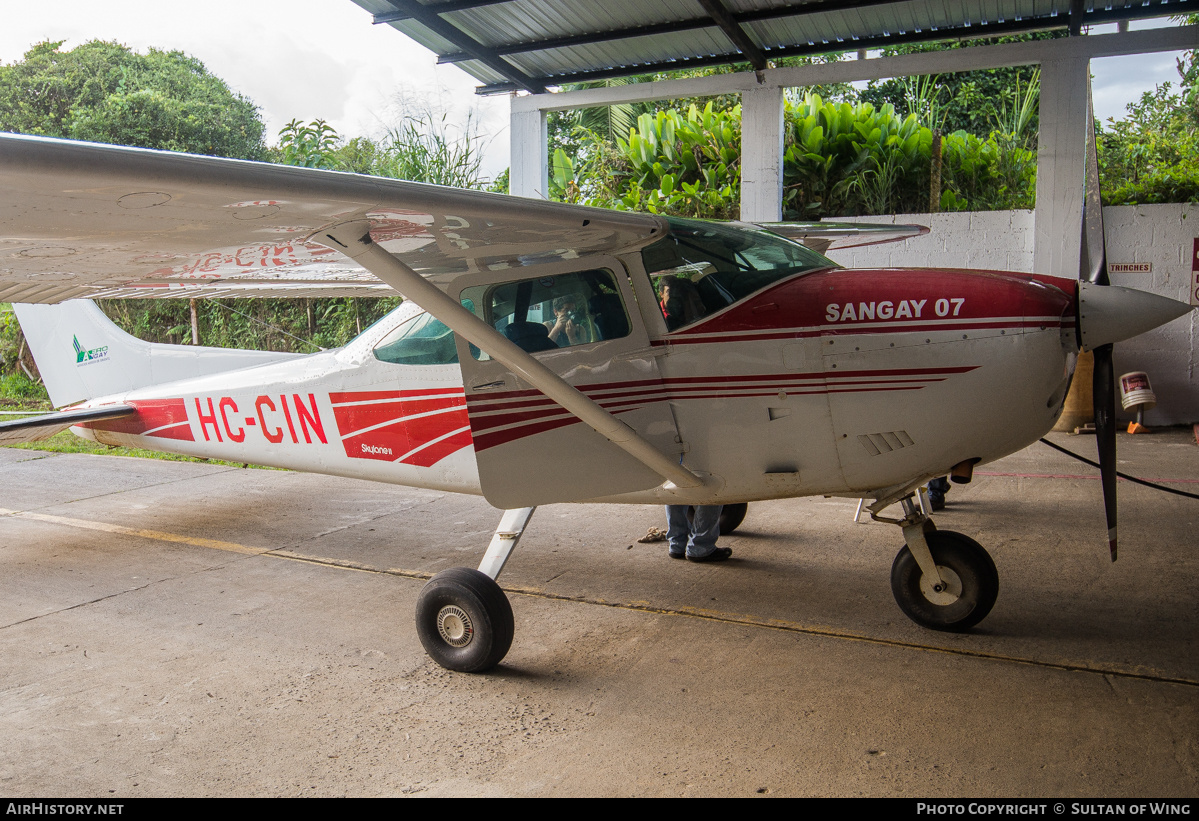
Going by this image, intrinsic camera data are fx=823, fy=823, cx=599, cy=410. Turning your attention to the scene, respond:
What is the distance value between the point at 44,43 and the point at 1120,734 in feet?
96.7

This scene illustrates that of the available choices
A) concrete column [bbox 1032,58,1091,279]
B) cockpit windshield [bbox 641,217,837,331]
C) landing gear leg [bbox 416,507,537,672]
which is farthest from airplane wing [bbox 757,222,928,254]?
concrete column [bbox 1032,58,1091,279]

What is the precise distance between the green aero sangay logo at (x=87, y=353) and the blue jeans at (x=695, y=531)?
4575 millimetres

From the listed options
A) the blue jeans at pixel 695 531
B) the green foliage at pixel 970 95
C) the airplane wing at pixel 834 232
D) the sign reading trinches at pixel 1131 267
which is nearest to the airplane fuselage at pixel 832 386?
the blue jeans at pixel 695 531

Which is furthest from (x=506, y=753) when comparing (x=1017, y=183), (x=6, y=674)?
(x=1017, y=183)

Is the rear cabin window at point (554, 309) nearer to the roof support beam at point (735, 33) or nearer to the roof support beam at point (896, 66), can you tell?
the roof support beam at point (735, 33)

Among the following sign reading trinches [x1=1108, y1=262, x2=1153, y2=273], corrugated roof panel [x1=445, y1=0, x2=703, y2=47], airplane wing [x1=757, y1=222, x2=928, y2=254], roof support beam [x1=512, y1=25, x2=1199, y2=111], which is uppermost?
corrugated roof panel [x1=445, y1=0, x2=703, y2=47]

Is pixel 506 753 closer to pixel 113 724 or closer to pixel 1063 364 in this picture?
pixel 113 724

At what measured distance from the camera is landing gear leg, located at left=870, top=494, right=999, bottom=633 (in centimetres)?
382

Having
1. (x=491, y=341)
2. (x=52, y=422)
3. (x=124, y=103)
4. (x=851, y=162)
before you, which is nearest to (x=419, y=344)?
(x=491, y=341)

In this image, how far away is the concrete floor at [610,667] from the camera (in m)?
2.84

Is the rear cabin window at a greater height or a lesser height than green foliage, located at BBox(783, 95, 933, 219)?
lesser

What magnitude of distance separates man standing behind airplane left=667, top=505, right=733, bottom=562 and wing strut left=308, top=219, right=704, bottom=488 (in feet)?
4.53

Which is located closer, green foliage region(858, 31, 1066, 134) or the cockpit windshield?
the cockpit windshield

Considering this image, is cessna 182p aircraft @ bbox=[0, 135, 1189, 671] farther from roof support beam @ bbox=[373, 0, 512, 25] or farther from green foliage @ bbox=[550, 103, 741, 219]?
green foliage @ bbox=[550, 103, 741, 219]
